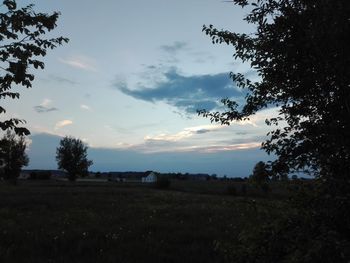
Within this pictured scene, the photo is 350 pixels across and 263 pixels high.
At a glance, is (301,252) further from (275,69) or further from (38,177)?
(38,177)

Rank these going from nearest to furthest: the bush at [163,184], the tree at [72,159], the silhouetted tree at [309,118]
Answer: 1. the silhouetted tree at [309,118]
2. the bush at [163,184]
3. the tree at [72,159]

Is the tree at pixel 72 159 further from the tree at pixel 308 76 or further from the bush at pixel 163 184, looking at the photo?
the tree at pixel 308 76

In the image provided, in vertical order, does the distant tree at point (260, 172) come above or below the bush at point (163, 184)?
below

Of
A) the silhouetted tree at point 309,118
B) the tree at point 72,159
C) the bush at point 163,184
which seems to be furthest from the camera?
the tree at point 72,159

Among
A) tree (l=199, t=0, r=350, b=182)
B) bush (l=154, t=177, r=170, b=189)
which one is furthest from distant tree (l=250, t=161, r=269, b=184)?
bush (l=154, t=177, r=170, b=189)

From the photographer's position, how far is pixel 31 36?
7.40 metres

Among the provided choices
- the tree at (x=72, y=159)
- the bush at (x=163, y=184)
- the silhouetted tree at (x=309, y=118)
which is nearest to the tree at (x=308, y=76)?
the silhouetted tree at (x=309, y=118)

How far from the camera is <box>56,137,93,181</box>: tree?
106875 millimetres

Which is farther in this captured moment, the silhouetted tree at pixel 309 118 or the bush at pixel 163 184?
the bush at pixel 163 184

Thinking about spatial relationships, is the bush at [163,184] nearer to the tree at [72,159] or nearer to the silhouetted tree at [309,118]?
the tree at [72,159]

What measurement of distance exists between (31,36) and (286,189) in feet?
15.8

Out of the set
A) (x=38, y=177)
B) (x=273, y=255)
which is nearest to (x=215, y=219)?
(x=273, y=255)

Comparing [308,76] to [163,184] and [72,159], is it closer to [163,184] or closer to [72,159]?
[163,184]

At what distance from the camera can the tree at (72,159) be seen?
351 feet
